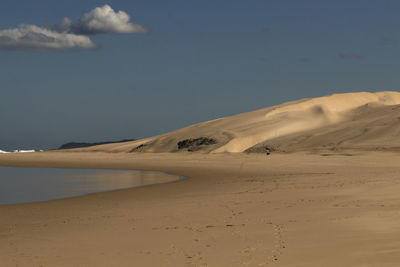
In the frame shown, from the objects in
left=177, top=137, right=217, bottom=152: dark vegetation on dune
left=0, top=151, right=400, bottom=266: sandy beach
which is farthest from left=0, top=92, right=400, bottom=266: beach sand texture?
left=177, top=137, right=217, bottom=152: dark vegetation on dune

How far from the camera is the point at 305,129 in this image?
62.8 m

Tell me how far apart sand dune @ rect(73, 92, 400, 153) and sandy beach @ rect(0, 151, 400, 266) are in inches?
1006

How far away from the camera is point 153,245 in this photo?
9.41 m

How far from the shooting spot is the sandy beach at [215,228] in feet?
27.2

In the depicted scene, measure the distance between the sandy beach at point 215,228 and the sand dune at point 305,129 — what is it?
2555 centimetres

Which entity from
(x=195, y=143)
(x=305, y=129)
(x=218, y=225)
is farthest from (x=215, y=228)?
(x=305, y=129)

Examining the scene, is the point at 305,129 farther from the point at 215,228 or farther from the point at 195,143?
the point at 215,228

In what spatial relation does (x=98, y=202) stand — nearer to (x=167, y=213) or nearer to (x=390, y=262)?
(x=167, y=213)

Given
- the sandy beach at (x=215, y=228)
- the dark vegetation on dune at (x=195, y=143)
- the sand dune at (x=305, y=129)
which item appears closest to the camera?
the sandy beach at (x=215, y=228)

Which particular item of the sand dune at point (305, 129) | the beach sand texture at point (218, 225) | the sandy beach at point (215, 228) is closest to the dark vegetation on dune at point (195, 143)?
the sand dune at point (305, 129)

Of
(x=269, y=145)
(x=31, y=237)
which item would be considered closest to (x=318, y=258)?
(x=31, y=237)

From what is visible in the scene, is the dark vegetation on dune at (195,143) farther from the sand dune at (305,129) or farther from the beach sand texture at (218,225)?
the beach sand texture at (218,225)

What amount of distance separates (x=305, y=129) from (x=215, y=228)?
5337 cm

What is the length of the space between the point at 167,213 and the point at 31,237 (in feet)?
12.1
